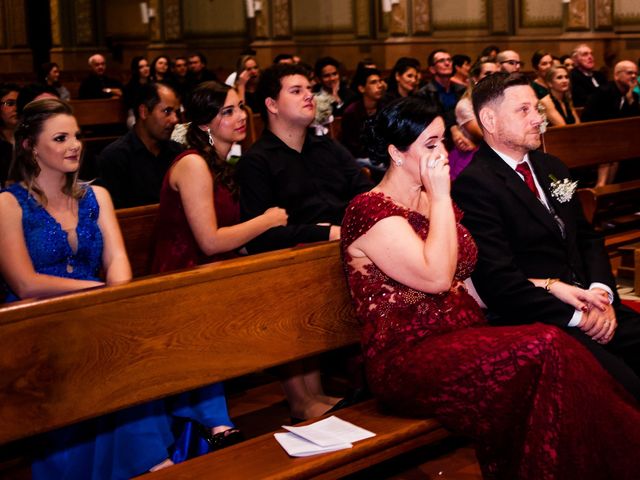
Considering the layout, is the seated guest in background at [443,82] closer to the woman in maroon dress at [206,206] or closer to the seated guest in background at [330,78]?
the seated guest in background at [330,78]

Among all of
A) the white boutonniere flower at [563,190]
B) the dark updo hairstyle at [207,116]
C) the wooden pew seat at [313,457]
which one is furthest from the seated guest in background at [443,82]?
the wooden pew seat at [313,457]

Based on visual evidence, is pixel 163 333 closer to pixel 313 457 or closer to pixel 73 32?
pixel 313 457

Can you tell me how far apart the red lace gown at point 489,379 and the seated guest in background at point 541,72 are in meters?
5.71

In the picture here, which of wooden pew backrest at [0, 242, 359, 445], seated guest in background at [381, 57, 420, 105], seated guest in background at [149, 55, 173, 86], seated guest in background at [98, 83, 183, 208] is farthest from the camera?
seated guest in background at [149, 55, 173, 86]

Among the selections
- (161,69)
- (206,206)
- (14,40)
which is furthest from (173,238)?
(14,40)

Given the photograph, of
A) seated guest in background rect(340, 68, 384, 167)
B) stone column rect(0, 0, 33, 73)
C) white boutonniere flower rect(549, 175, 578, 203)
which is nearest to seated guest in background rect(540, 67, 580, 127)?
seated guest in background rect(340, 68, 384, 167)

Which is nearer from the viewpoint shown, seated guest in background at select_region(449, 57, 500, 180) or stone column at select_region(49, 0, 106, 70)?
seated guest in background at select_region(449, 57, 500, 180)

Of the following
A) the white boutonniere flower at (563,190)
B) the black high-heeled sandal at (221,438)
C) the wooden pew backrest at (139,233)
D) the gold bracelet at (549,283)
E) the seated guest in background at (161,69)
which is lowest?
the black high-heeled sandal at (221,438)

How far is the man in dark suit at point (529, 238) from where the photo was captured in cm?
330

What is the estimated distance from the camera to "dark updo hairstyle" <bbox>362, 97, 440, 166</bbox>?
10.2ft

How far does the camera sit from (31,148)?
134 inches

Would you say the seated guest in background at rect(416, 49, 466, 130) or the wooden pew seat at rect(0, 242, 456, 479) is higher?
the seated guest in background at rect(416, 49, 466, 130)

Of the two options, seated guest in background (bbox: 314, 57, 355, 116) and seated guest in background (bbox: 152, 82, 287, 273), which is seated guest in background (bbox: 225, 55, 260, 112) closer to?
seated guest in background (bbox: 314, 57, 355, 116)

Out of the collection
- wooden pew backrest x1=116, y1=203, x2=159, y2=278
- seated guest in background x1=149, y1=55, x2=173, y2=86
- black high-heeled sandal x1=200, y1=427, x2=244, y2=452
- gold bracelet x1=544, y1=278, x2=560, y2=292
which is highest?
seated guest in background x1=149, y1=55, x2=173, y2=86
